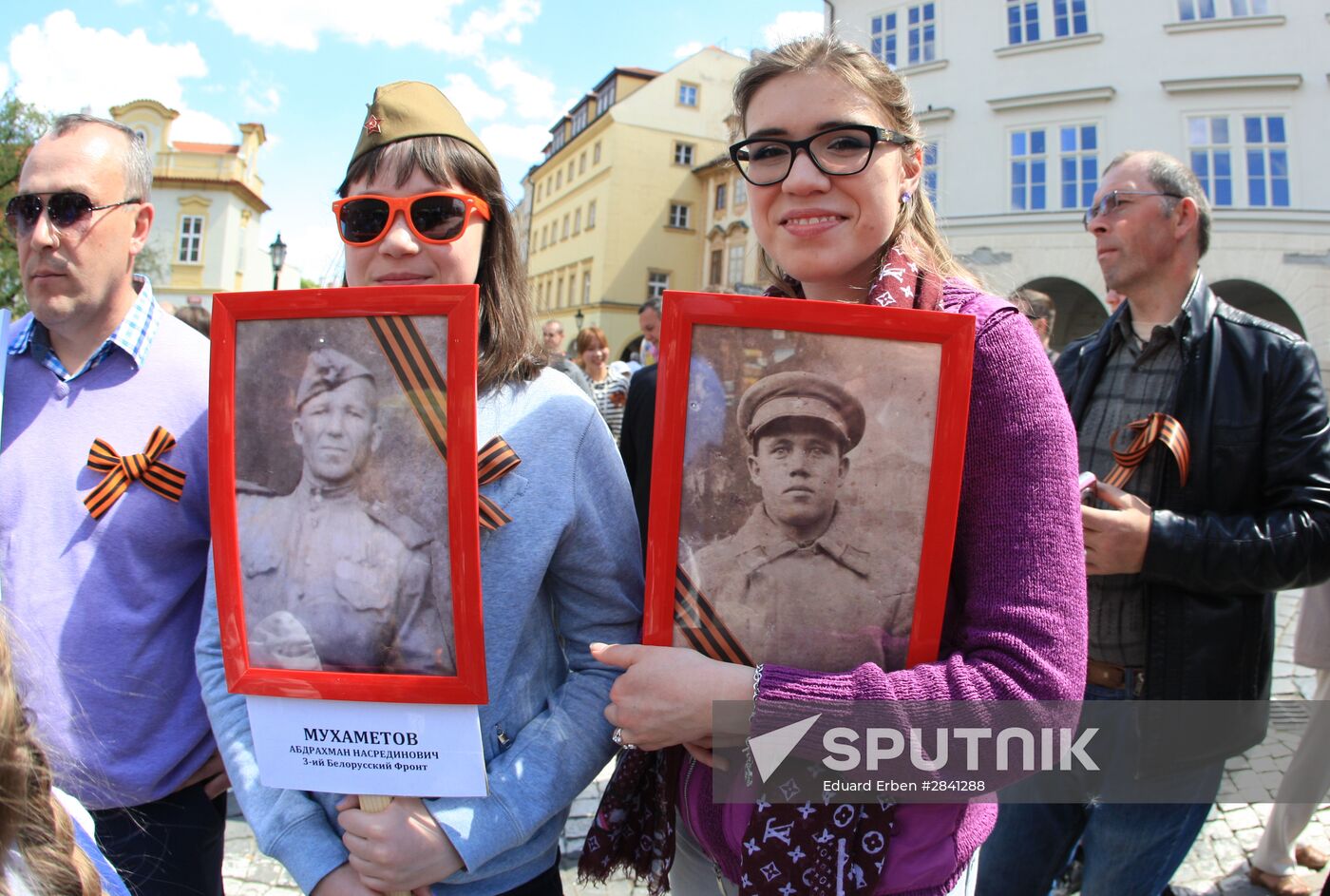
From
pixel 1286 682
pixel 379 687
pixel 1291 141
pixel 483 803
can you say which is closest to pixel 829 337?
pixel 379 687

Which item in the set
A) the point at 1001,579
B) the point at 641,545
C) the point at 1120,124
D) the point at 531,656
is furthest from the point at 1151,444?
the point at 1120,124

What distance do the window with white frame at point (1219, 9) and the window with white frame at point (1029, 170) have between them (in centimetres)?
381

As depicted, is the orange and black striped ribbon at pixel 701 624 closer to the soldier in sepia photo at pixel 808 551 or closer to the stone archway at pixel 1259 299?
the soldier in sepia photo at pixel 808 551

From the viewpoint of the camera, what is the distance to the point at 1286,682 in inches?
207

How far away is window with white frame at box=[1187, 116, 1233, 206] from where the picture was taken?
57.1ft

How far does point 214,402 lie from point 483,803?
0.83 m

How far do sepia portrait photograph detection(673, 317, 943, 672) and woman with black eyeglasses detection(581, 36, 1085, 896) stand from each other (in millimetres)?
50

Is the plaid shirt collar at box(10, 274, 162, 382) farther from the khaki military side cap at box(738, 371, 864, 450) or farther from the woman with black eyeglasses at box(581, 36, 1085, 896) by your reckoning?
the khaki military side cap at box(738, 371, 864, 450)

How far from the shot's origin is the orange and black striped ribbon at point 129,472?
6.14 ft

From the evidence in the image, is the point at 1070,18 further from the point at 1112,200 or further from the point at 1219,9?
the point at 1112,200

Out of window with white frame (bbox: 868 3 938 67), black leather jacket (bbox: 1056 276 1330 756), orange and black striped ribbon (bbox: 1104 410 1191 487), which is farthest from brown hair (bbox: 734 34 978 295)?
window with white frame (bbox: 868 3 938 67)

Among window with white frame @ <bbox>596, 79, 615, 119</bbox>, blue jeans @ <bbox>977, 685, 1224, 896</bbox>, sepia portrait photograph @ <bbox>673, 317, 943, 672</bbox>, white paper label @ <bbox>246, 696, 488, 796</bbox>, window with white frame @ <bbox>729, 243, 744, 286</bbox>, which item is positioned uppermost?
window with white frame @ <bbox>596, 79, 615, 119</bbox>

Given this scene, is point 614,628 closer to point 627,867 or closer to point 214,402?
point 627,867

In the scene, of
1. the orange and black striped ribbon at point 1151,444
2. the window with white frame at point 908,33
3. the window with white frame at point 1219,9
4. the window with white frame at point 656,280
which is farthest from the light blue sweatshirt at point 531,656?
the window with white frame at point 656,280
